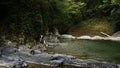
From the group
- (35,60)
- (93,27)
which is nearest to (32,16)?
(35,60)

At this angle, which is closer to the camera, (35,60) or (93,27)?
(35,60)

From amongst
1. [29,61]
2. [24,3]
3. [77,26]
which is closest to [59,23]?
[77,26]

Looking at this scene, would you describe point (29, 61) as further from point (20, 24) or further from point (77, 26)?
point (77, 26)

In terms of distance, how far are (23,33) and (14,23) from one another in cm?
95

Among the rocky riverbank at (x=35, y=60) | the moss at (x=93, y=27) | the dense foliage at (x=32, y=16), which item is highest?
the dense foliage at (x=32, y=16)

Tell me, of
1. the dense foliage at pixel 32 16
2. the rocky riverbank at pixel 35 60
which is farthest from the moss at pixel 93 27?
the rocky riverbank at pixel 35 60

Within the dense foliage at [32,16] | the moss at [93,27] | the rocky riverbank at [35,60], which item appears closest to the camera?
the rocky riverbank at [35,60]

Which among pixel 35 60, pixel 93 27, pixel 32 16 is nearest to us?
pixel 35 60

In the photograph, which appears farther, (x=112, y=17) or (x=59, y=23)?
(x=112, y=17)

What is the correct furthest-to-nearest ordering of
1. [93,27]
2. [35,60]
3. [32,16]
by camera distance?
1. [93,27]
2. [32,16]
3. [35,60]

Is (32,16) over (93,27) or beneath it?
over

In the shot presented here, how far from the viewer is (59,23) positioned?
3469 centimetres

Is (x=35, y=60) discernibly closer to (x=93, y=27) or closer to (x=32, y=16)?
(x=32, y=16)

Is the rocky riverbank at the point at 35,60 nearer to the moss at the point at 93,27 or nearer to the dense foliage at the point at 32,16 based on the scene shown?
the dense foliage at the point at 32,16
